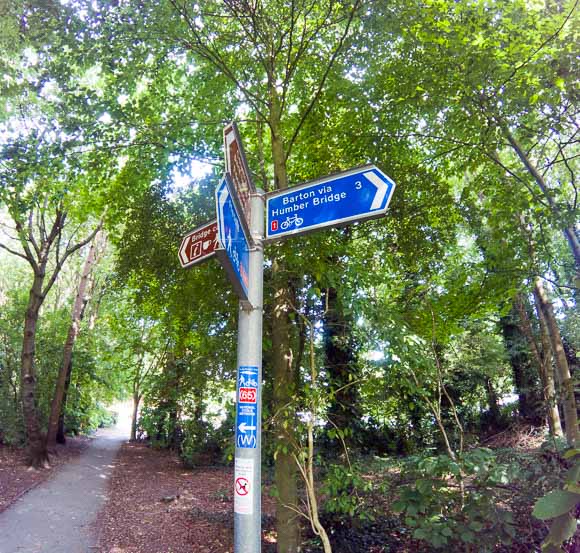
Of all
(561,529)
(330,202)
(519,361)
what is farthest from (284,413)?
(519,361)

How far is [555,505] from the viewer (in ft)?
5.63

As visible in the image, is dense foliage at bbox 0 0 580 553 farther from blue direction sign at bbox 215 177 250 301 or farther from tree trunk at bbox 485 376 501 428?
tree trunk at bbox 485 376 501 428

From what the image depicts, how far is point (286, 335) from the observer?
4.68 metres

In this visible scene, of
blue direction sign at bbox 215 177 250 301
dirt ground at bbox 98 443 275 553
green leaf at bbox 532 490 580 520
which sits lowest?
dirt ground at bbox 98 443 275 553

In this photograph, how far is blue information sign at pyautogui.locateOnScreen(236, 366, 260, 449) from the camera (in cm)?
226

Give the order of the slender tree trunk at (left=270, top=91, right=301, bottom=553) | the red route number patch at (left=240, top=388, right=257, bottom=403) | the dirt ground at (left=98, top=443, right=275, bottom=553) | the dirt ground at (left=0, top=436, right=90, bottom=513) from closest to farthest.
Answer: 1. the red route number patch at (left=240, top=388, right=257, bottom=403)
2. the slender tree trunk at (left=270, top=91, right=301, bottom=553)
3. the dirt ground at (left=98, top=443, right=275, bottom=553)
4. the dirt ground at (left=0, top=436, right=90, bottom=513)

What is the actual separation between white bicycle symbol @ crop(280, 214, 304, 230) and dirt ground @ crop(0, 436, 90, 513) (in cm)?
854

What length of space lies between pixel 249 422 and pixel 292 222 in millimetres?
1211

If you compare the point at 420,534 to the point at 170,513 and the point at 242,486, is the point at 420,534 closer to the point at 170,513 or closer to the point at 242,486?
the point at 242,486

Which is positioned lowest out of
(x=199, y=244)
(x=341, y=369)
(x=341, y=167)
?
(x=341, y=369)

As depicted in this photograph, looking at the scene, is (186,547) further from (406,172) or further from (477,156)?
(477,156)

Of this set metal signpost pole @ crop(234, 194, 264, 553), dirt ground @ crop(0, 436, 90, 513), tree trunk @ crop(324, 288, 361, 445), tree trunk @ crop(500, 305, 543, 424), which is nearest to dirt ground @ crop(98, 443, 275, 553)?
dirt ground @ crop(0, 436, 90, 513)

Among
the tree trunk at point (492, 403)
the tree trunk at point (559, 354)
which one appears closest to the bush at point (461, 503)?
the tree trunk at point (559, 354)

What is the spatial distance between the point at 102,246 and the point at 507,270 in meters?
16.6
